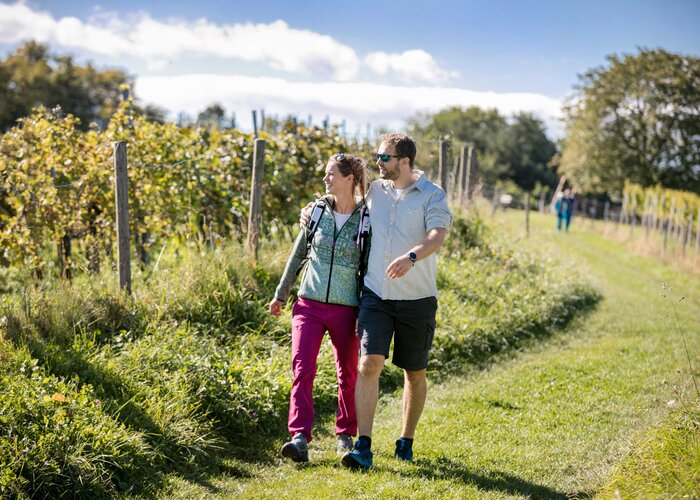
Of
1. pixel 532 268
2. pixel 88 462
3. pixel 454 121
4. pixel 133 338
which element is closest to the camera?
pixel 88 462

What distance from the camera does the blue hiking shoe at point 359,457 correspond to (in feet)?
14.8

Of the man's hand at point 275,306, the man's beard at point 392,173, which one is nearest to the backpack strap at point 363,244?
the man's beard at point 392,173

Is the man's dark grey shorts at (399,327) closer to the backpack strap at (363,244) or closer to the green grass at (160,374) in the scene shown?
the backpack strap at (363,244)

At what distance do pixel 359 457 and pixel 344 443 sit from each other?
43 cm

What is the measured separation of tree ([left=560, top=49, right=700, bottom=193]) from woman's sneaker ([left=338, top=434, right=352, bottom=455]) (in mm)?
39519

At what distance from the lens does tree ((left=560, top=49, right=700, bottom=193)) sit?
130 feet

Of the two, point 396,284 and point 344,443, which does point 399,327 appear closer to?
point 396,284

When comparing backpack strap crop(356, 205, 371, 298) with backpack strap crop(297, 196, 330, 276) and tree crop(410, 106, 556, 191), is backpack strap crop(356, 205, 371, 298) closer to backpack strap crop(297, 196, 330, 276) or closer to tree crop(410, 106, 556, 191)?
backpack strap crop(297, 196, 330, 276)

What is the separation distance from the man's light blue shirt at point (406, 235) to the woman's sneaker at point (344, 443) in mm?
1119

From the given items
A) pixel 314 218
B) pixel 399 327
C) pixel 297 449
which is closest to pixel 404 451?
pixel 297 449

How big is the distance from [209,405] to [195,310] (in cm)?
159

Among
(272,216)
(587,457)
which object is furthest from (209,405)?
(272,216)

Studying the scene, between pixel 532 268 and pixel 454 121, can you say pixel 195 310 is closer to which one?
pixel 532 268

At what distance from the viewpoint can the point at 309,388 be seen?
4660 mm
